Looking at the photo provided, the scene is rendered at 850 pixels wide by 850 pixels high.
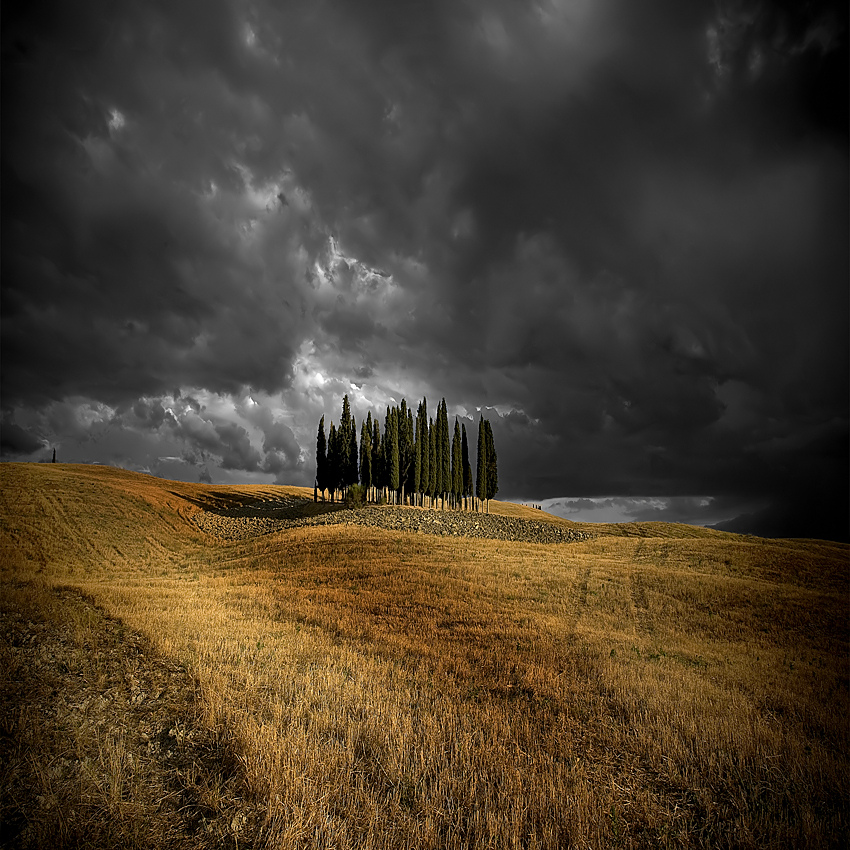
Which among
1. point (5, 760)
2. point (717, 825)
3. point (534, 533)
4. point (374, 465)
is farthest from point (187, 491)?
point (717, 825)

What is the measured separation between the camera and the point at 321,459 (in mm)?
77625

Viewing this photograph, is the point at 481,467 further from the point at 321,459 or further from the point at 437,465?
the point at 321,459

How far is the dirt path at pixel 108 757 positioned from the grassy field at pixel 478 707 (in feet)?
0.17

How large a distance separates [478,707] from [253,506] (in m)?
67.3

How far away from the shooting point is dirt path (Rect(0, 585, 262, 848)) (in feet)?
16.9

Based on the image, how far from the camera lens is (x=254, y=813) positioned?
562 centimetres

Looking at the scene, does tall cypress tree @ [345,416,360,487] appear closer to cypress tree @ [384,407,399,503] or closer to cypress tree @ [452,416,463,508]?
cypress tree @ [384,407,399,503]

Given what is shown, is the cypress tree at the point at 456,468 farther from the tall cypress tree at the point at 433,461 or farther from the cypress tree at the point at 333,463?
the cypress tree at the point at 333,463

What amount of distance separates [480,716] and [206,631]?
9.52 m

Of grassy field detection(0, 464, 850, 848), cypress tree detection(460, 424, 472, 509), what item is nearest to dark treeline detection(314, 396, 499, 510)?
cypress tree detection(460, 424, 472, 509)

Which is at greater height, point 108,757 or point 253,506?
point 253,506

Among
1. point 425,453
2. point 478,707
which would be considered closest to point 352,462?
point 425,453

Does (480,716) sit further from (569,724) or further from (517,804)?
(517,804)

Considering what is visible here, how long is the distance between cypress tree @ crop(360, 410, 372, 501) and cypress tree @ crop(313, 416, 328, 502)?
368 inches
